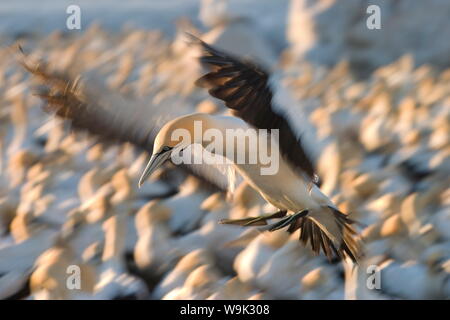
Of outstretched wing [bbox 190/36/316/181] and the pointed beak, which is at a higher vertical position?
outstretched wing [bbox 190/36/316/181]

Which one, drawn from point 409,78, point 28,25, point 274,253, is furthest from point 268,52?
point 28,25

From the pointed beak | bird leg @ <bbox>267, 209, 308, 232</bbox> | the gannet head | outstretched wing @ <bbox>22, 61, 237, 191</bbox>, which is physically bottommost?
bird leg @ <bbox>267, 209, 308, 232</bbox>

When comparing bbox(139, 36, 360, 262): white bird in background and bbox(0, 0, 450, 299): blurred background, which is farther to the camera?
bbox(0, 0, 450, 299): blurred background

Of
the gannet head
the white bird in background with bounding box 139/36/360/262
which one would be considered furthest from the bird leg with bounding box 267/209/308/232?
the gannet head

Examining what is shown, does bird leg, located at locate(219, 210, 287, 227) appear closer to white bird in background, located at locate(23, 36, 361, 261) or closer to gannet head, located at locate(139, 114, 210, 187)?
white bird in background, located at locate(23, 36, 361, 261)

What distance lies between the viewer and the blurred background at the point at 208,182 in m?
1.48

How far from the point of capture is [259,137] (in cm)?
123

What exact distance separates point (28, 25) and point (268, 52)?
1.63 ft

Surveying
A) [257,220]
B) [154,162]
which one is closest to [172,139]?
[154,162]

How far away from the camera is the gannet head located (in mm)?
1188

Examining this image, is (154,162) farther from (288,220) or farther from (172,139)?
(288,220)

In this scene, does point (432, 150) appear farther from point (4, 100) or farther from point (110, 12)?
point (4, 100)

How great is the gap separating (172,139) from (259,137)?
12 cm

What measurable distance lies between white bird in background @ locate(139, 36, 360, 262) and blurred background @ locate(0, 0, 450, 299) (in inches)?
2.6
